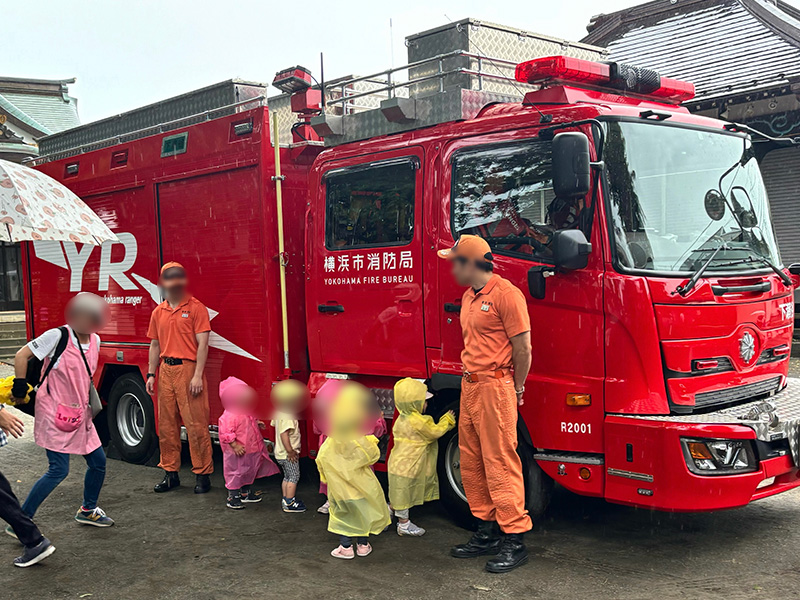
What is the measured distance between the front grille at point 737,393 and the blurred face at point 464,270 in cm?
146

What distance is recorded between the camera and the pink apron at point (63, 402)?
5.42 meters

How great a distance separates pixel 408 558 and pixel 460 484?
695 millimetres

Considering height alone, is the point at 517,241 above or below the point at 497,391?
above

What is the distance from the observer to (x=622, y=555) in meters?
4.98

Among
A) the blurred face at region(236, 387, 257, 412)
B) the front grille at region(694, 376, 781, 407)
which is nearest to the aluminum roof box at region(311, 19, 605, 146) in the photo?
the blurred face at region(236, 387, 257, 412)

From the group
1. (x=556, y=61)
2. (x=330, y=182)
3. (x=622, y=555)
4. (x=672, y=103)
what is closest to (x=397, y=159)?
(x=330, y=182)

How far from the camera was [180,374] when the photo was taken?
6.80 metres

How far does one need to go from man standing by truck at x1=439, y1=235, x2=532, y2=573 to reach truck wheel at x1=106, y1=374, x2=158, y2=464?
3931mm

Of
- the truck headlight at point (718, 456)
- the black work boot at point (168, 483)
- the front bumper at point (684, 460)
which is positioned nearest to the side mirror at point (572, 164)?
the front bumper at point (684, 460)

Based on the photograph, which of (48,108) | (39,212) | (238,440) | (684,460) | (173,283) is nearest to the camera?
(684,460)

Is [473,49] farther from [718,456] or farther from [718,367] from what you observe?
[718,456]

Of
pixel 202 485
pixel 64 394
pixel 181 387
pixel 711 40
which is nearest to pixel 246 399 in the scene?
pixel 181 387

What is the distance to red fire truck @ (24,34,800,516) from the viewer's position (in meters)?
4.64

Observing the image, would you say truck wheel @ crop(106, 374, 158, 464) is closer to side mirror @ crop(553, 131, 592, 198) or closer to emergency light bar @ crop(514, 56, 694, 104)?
emergency light bar @ crop(514, 56, 694, 104)
